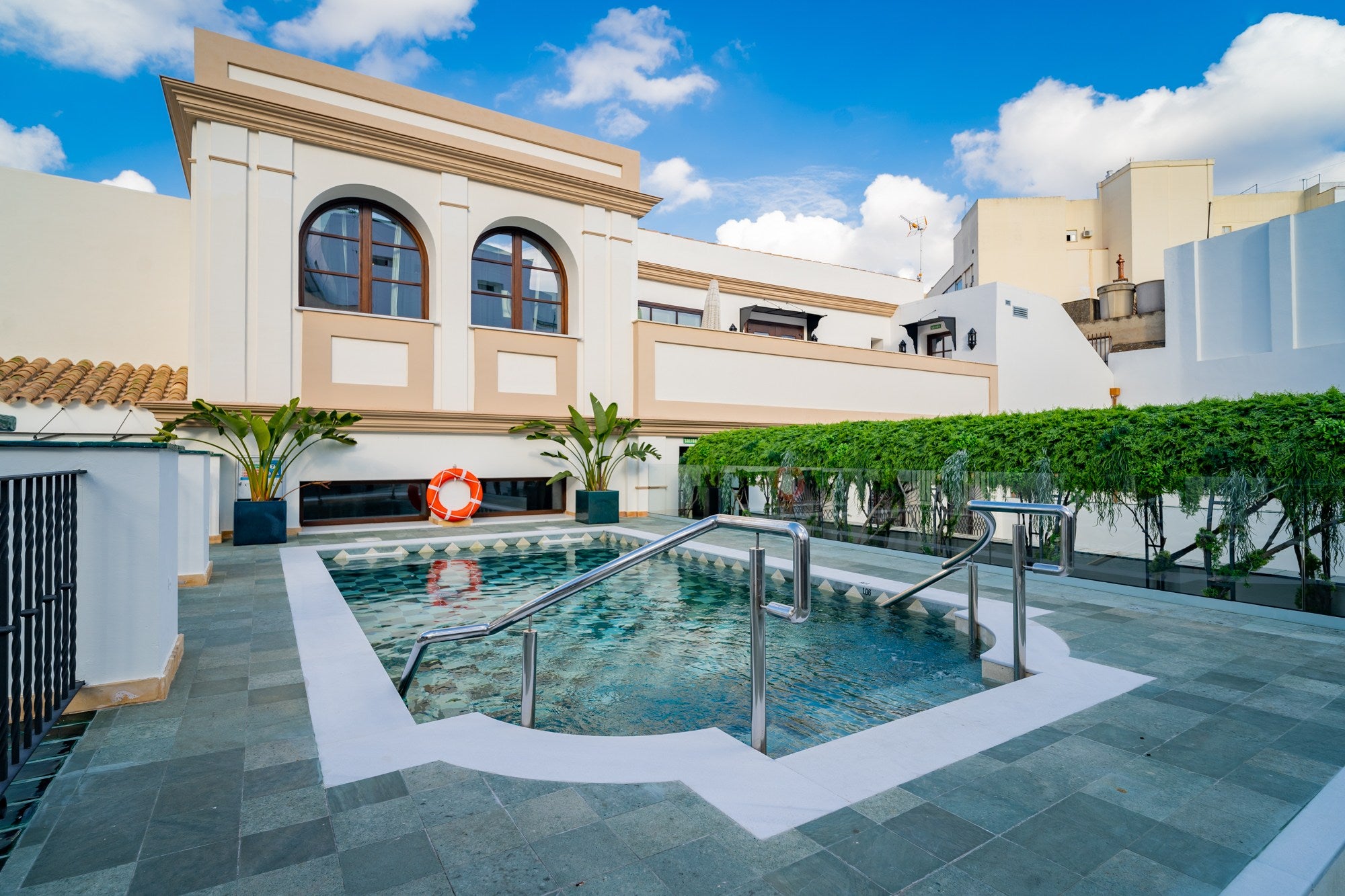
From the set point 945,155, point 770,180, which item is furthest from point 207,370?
point 770,180

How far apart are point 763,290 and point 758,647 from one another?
17.4 m

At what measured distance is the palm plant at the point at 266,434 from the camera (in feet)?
30.8

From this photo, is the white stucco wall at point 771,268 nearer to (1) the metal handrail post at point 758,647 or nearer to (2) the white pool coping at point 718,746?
(2) the white pool coping at point 718,746

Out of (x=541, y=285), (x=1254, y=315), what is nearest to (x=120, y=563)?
(x=541, y=285)

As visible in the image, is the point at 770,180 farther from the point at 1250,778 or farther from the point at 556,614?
the point at 1250,778

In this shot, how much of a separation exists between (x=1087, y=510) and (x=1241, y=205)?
2846 cm

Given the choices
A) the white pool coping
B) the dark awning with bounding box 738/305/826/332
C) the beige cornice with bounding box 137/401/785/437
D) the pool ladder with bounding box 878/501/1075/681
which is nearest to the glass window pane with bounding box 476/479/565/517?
the beige cornice with bounding box 137/401/785/437

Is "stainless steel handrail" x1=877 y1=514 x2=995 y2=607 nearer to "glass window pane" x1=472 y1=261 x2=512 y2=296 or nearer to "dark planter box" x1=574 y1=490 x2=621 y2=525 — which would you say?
"dark planter box" x1=574 y1=490 x2=621 y2=525

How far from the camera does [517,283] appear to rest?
1331cm

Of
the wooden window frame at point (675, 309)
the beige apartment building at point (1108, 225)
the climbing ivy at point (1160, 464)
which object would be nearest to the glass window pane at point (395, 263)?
the wooden window frame at point (675, 309)

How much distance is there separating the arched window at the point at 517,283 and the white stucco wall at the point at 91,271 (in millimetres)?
5186

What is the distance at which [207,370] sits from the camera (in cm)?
1009

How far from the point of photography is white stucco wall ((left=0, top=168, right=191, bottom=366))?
1104 centimetres

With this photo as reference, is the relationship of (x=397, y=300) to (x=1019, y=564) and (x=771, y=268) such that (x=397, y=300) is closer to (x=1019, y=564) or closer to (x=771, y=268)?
(x=771, y=268)
